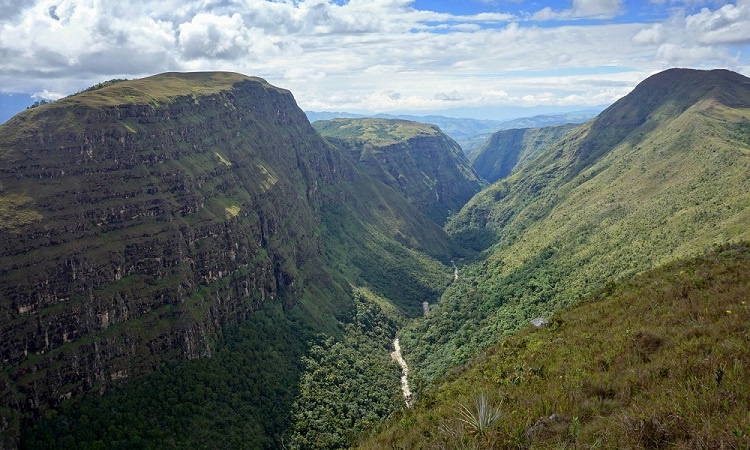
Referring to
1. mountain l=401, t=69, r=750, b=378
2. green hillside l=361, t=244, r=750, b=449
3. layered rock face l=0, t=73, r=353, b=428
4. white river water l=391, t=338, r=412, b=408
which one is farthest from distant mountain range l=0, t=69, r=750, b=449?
white river water l=391, t=338, r=412, b=408

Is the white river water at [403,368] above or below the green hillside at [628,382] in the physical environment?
below

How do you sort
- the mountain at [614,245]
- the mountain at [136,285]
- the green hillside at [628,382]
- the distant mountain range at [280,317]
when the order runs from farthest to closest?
the mountain at [614,245]
the mountain at [136,285]
the distant mountain range at [280,317]
the green hillside at [628,382]

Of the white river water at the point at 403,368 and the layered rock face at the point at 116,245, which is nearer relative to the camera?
the layered rock face at the point at 116,245

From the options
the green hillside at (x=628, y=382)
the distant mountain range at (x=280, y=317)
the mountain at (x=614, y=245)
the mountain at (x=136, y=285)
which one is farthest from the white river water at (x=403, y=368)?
the green hillside at (x=628, y=382)

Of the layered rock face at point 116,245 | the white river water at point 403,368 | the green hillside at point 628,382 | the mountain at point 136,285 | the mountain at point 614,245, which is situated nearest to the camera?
the green hillside at point 628,382

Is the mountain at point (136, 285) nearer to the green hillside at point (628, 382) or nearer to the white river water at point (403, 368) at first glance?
the white river water at point (403, 368)

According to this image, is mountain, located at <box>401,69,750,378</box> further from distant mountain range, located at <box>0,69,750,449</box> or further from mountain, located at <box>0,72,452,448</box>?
mountain, located at <box>0,72,452,448</box>

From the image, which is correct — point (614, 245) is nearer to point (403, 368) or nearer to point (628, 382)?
point (403, 368)
